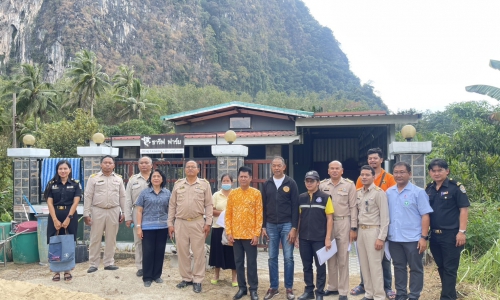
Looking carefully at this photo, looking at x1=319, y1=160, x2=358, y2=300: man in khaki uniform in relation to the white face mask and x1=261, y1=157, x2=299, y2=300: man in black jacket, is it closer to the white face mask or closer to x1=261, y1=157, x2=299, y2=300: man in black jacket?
x1=261, y1=157, x2=299, y2=300: man in black jacket

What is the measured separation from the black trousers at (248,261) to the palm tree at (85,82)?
26.4 m

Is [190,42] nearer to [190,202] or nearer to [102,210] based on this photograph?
[102,210]

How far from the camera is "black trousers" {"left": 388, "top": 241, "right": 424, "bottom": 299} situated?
438cm

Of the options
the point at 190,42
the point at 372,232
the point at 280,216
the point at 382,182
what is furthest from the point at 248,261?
the point at 190,42

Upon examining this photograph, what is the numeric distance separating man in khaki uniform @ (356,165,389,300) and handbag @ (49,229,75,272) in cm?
378

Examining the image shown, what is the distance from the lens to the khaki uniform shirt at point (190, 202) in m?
Answer: 5.21

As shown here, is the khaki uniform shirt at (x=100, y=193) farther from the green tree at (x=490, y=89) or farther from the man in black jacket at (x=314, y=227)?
the green tree at (x=490, y=89)

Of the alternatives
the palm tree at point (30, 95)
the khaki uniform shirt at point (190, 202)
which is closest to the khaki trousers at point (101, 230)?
the khaki uniform shirt at point (190, 202)

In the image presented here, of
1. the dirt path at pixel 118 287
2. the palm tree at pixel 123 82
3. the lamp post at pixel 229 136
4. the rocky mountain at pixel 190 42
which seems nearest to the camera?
the dirt path at pixel 118 287

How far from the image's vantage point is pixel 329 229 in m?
4.62

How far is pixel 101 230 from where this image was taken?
596 centimetres

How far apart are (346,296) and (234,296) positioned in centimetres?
130

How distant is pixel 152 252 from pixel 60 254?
4.12 feet

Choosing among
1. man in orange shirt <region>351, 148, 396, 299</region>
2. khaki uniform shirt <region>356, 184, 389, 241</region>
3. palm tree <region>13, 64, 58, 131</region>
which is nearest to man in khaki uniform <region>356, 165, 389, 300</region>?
khaki uniform shirt <region>356, 184, 389, 241</region>
